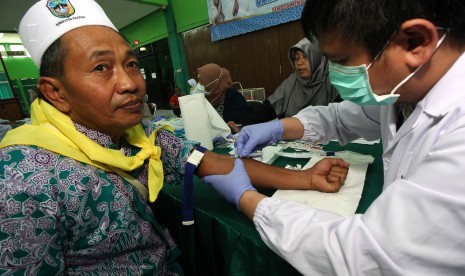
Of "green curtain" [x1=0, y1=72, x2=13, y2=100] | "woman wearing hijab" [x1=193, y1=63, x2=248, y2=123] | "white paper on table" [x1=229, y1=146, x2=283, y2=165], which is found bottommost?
"white paper on table" [x1=229, y1=146, x2=283, y2=165]

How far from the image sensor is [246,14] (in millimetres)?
4617

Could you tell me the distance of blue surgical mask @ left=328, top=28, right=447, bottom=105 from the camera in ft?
2.20

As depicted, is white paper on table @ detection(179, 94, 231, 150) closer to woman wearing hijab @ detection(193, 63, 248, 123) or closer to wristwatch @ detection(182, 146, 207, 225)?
wristwatch @ detection(182, 146, 207, 225)

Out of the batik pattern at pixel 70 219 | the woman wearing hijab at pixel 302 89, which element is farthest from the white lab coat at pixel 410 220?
the woman wearing hijab at pixel 302 89

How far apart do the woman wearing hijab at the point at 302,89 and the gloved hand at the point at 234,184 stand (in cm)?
124

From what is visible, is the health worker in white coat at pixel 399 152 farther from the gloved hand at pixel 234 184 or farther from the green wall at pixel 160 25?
the green wall at pixel 160 25

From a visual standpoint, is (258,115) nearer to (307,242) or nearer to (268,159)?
(268,159)

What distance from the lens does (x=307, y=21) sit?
0.68 metres

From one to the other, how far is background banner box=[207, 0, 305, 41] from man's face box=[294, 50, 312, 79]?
2117mm

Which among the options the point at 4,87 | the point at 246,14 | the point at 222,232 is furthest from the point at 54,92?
the point at 4,87

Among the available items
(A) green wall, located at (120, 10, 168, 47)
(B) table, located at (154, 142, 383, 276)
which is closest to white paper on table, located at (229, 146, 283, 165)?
(B) table, located at (154, 142, 383, 276)

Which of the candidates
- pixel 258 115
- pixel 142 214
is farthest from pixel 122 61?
pixel 258 115

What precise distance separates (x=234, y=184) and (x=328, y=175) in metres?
0.37

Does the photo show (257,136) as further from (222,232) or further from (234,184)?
(222,232)
